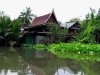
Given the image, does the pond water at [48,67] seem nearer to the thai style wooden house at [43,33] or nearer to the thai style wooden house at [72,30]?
the thai style wooden house at [43,33]

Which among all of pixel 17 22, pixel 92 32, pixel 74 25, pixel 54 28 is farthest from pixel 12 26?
pixel 92 32

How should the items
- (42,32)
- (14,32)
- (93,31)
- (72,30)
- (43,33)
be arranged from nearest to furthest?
(93,31), (42,32), (43,33), (14,32), (72,30)

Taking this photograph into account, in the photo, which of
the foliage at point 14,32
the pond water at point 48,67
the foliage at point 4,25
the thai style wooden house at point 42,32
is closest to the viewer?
the pond water at point 48,67

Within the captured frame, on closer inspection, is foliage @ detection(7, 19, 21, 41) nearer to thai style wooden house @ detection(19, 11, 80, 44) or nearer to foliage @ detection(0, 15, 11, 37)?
foliage @ detection(0, 15, 11, 37)

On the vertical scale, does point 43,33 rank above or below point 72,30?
below

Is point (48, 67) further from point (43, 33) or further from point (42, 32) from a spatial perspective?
point (43, 33)

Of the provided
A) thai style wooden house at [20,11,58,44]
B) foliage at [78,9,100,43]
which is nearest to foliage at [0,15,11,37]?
thai style wooden house at [20,11,58,44]

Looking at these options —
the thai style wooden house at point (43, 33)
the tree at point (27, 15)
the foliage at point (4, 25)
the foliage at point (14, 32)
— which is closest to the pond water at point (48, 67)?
the thai style wooden house at point (43, 33)

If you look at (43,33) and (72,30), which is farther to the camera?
(72,30)

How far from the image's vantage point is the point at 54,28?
35.9 meters

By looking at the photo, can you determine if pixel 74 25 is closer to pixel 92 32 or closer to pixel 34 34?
pixel 34 34

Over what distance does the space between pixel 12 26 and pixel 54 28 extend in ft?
25.4

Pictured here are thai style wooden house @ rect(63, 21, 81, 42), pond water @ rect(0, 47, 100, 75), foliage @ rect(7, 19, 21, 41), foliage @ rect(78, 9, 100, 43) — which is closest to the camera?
pond water @ rect(0, 47, 100, 75)

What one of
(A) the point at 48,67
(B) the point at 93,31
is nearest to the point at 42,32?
(B) the point at 93,31
